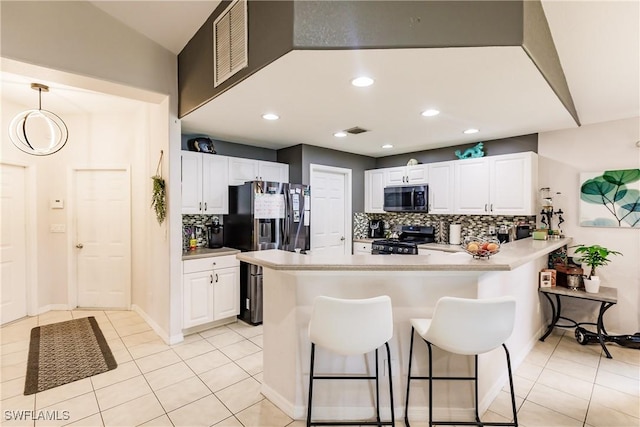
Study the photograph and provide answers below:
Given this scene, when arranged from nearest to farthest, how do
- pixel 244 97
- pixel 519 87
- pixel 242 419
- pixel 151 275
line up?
pixel 242 419, pixel 519 87, pixel 244 97, pixel 151 275

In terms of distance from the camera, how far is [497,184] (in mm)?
3922

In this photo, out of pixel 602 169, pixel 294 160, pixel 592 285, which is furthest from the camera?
pixel 294 160

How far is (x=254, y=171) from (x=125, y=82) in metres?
1.84

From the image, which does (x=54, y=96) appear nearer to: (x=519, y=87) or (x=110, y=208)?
(x=110, y=208)

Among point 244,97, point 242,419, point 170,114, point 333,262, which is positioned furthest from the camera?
point 170,114

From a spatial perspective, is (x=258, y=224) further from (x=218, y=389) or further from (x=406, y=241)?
A: (x=406, y=241)

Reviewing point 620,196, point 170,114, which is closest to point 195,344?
point 170,114

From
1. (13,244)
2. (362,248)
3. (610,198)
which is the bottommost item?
(362,248)

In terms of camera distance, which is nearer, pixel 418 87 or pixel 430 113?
pixel 418 87

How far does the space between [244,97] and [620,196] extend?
4.07 metres

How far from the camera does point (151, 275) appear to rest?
3.68 meters

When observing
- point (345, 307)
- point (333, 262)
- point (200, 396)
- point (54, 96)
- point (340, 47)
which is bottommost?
point (200, 396)

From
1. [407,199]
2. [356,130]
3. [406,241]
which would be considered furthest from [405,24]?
[406,241]

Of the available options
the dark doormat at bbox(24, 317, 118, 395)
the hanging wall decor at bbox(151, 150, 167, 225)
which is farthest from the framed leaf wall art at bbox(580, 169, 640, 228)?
the dark doormat at bbox(24, 317, 118, 395)
